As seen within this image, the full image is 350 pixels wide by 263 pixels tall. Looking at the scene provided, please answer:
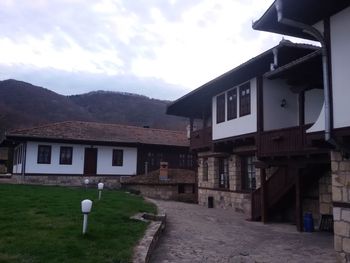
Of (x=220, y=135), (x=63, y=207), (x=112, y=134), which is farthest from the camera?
(x=112, y=134)

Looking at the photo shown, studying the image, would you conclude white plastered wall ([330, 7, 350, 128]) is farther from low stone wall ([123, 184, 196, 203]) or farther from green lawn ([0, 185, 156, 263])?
low stone wall ([123, 184, 196, 203])

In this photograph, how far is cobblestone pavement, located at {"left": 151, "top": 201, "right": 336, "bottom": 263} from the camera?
912cm

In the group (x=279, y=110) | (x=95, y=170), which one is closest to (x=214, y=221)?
(x=279, y=110)

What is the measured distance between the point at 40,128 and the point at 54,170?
3.05 m

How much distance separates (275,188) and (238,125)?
9.86ft

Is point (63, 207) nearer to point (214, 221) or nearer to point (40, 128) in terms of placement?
point (214, 221)

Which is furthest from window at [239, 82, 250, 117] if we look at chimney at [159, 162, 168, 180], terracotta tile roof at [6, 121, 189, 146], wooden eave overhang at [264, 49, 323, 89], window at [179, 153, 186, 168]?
window at [179, 153, 186, 168]

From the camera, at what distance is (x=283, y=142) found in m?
13.5

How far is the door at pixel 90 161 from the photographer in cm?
2920

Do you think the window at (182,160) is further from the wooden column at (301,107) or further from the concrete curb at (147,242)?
the concrete curb at (147,242)

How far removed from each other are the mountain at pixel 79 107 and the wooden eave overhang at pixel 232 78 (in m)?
56.1

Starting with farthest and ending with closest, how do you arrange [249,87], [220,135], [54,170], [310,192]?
[54,170] < [220,135] < [249,87] < [310,192]

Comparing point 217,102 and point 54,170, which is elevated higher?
point 217,102

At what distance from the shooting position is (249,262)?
8.75m
